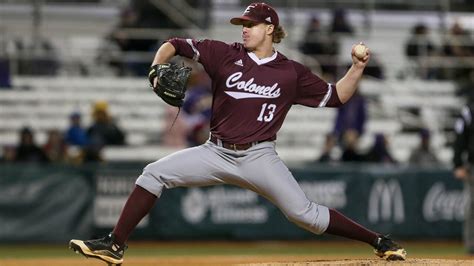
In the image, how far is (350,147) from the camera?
15.3m

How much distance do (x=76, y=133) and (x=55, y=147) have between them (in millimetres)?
381

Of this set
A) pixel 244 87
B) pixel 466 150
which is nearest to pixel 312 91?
pixel 244 87

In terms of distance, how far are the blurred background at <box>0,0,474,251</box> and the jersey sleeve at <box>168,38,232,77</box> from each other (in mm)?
5874

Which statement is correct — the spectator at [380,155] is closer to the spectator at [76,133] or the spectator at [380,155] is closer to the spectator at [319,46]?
the spectator at [319,46]

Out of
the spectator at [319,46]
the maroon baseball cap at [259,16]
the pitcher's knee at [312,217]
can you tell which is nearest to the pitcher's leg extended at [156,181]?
the pitcher's knee at [312,217]

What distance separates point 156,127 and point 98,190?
113 inches

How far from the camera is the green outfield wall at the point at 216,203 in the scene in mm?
14070

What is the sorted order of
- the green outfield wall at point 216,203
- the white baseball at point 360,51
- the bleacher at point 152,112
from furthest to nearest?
the bleacher at point 152,112 → the green outfield wall at point 216,203 → the white baseball at point 360,51

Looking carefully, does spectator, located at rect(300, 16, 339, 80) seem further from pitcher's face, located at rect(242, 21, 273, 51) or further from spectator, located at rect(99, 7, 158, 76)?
pitcher's face, located at rect(242, 21, 273, 51)

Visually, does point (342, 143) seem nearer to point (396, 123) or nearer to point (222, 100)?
point (396, 123)

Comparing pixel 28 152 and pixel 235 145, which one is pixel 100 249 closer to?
pixel 235 145

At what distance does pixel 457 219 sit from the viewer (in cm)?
1523

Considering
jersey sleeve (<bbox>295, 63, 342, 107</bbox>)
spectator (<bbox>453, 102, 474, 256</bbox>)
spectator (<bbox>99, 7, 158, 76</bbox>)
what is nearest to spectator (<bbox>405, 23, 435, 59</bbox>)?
spectator (<bbox>99, 7, 158, 76</bbox>)

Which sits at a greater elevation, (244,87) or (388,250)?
(244,87)
